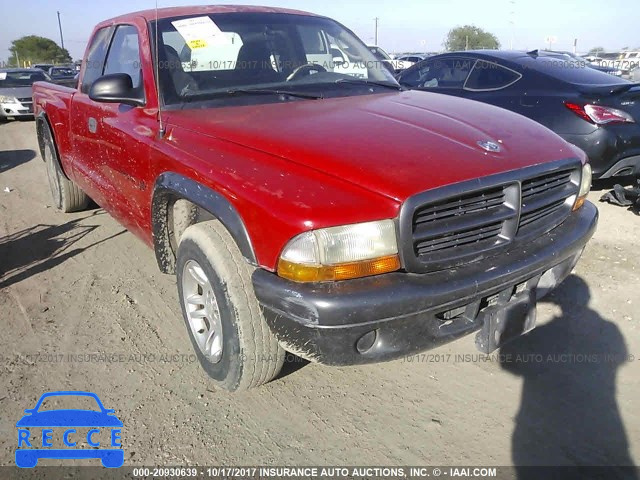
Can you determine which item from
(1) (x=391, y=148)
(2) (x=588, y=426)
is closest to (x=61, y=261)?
(1) (x=391, y=148)

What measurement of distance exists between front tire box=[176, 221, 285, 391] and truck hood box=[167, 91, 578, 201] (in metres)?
0.50

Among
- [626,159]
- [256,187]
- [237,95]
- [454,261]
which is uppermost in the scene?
[237,95]

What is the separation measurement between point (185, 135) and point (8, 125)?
14060mm

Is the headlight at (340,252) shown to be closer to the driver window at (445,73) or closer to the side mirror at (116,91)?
the side mirror at (116,91)

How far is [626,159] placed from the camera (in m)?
5.29

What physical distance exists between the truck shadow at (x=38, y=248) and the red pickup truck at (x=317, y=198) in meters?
1.39

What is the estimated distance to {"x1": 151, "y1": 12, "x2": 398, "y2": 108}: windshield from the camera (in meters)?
3.15

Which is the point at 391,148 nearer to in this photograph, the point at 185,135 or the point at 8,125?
the point at 185,135

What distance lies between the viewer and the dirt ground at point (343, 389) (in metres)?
2.43

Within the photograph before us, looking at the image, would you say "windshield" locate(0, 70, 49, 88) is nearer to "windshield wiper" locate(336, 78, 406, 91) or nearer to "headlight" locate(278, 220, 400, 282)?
"windshield wiper" locate(336, 78, 406, 91)

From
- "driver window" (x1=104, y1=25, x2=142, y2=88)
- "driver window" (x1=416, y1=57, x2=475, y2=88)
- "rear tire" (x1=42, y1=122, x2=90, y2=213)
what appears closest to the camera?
"driver window" (x1=104, y1=25, x2=142, y2=88)

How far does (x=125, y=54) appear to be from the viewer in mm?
3721

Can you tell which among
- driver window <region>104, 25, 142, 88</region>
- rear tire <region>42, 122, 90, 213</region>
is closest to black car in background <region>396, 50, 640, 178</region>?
driver window <region>104, 25, 142, 88</region>
